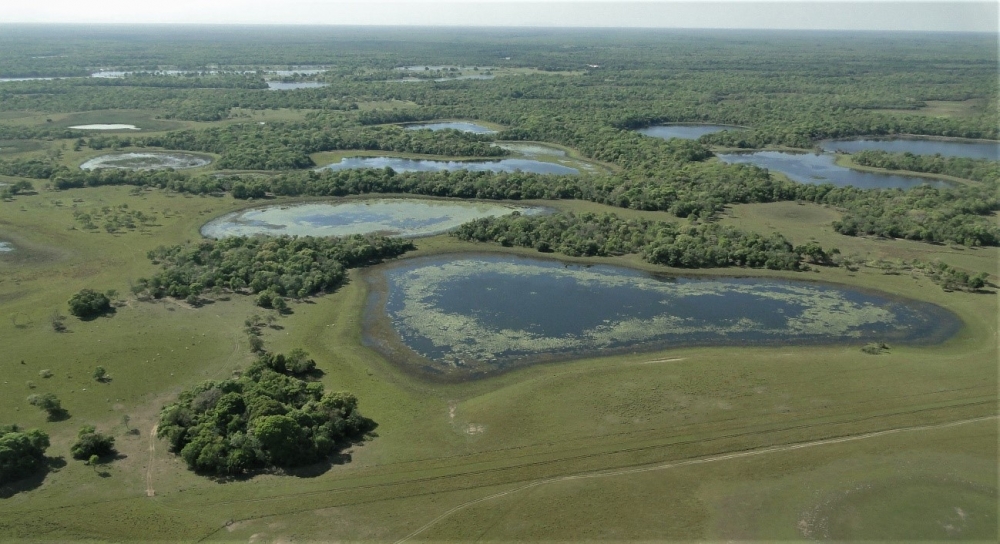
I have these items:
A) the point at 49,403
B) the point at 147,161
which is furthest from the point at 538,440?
the point at 147,161

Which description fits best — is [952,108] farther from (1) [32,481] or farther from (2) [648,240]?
(1) [32,481]

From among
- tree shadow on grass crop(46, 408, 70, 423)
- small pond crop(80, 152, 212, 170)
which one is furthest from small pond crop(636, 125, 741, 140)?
tree shadow on grass crop(46, 408, 70, 423)

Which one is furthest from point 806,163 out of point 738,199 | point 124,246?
point 124,246

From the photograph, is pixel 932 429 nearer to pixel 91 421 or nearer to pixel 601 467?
pixel 601 467

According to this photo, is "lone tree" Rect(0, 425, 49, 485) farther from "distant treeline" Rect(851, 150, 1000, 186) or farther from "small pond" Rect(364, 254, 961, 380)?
"distant treeline" Rect(851, 150, 1000, 186)

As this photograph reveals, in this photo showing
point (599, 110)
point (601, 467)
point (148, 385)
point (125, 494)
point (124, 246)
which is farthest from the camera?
point (599, 110)
